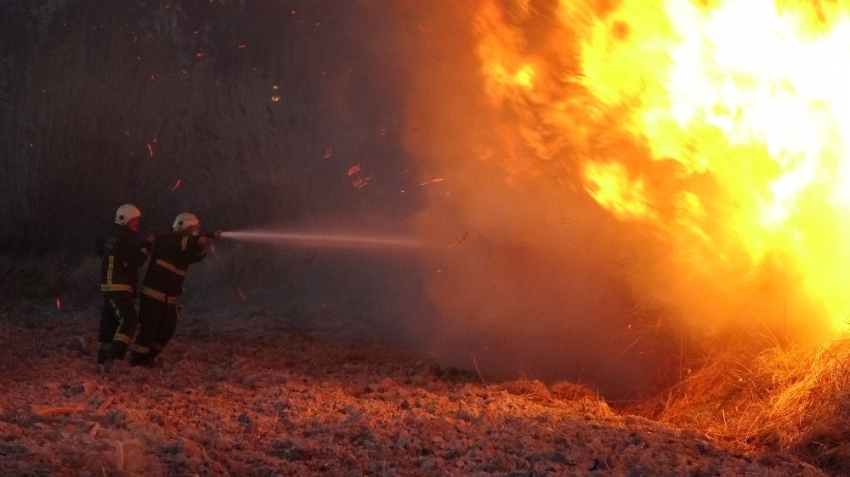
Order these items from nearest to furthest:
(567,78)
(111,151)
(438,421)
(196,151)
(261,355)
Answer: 1. (438,421)
2. (567,78)
3. (261,355)
4. (196,151)
5. (111,151)

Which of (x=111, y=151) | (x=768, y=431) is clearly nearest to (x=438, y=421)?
(x=768, y=431)

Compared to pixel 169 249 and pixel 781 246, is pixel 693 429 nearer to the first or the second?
pixel 781 246

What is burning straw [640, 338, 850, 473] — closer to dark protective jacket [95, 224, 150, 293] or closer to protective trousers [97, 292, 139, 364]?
protective trousers [97, 292, 139, 364]

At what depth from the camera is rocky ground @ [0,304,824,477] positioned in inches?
215

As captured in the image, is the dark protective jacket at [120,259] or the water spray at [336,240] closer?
the dark protective jacket at [120,259]

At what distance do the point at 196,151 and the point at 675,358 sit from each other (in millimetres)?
7975

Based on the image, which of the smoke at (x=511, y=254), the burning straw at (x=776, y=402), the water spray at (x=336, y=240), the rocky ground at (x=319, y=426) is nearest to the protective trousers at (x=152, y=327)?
the rocky ground at (x=319, y=426)

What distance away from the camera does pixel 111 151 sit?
1483 centimetres

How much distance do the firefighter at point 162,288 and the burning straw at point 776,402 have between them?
4.52 m

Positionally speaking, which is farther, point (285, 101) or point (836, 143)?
point (285, 101)

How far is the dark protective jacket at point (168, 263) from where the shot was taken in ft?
30.2

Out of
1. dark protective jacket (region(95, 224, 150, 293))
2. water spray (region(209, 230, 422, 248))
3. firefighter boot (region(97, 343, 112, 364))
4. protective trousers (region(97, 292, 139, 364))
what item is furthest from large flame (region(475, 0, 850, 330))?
firefighter boot (region(97, 343, 112, 364))

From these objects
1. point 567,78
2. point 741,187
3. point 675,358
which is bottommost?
point 675,358

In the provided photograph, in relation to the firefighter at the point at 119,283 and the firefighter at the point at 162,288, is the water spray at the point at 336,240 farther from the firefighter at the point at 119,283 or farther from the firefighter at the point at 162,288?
the firefighter at the point at 119,283
